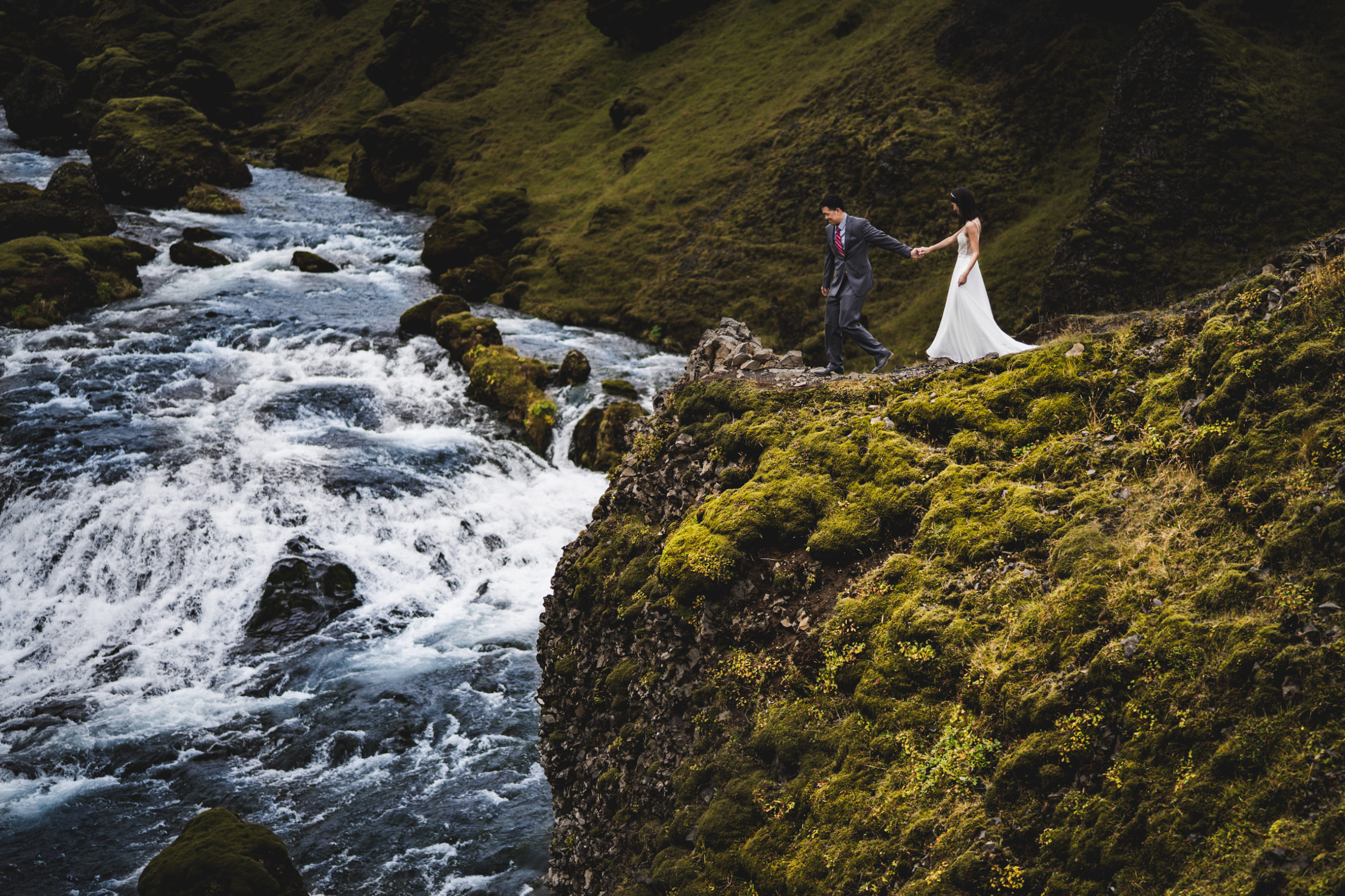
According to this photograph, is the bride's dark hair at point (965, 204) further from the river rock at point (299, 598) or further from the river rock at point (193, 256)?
the river rock at point (193, 256)

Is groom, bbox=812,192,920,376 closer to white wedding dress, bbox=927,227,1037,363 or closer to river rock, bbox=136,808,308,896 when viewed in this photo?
white wedding dress, bbox=927,227,1037,363

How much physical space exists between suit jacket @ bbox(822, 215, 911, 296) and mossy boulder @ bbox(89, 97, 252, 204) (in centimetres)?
4762

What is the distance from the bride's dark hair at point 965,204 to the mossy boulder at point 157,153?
4928 centimetres

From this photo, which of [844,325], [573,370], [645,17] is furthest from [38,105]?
[844,325]

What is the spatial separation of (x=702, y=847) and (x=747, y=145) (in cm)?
4054

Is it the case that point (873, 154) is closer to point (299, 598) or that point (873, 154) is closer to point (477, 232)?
point (477, 232)

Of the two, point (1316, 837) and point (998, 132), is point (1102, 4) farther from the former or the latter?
point (1316, 837)

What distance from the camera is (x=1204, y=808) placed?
4.66 meters

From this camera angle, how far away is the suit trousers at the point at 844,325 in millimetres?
11961

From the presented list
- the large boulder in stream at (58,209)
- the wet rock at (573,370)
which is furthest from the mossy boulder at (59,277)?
the wet rock at (573,370)

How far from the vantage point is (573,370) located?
1129 inches

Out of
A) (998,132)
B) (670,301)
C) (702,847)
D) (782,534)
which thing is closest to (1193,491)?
(782,534)

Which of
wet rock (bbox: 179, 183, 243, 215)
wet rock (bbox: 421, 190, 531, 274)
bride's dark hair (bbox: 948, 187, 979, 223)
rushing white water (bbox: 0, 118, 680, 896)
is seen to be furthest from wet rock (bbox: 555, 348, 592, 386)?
wet rock (bbox: 179, 183, 243, 215)

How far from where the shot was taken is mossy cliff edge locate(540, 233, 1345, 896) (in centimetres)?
487
